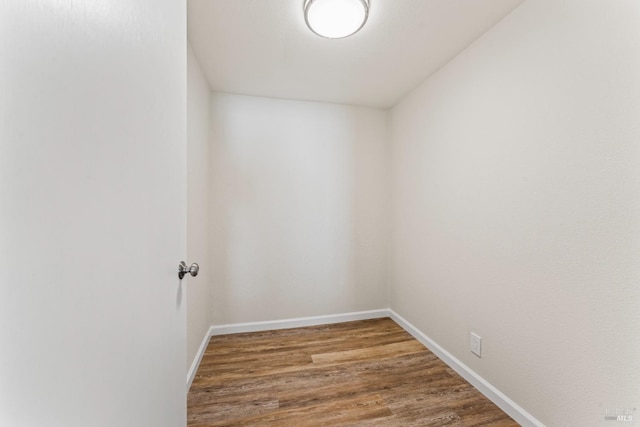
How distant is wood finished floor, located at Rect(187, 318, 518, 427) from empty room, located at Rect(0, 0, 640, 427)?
0.02 m

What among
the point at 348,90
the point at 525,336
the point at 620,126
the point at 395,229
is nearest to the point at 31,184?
the point at 620,126

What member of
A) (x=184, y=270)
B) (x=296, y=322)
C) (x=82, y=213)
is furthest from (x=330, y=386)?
(x=82, y=213)

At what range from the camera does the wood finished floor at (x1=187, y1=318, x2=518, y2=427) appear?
1.38m

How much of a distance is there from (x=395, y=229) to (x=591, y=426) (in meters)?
1.73

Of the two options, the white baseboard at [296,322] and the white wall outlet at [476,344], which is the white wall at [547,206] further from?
the white baseboard at [296,322]

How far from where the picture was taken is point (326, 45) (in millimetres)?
1644

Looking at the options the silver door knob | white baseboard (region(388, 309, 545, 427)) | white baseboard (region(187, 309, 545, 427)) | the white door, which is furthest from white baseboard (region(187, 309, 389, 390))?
the white door

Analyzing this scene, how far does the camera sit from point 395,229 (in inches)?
102

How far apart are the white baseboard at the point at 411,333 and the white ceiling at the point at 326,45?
218 centimetres

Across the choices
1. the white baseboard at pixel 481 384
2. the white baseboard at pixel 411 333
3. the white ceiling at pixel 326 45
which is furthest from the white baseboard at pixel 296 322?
the white ceiling at pixel 326 45

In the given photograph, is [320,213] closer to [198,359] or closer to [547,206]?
[198,359]

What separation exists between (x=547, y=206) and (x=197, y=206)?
2143 millimetres

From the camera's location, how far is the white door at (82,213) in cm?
30

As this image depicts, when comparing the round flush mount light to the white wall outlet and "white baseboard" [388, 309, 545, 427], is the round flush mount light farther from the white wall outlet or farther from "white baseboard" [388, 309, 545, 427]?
"white baseboard" [388, 309, 545, 427]
